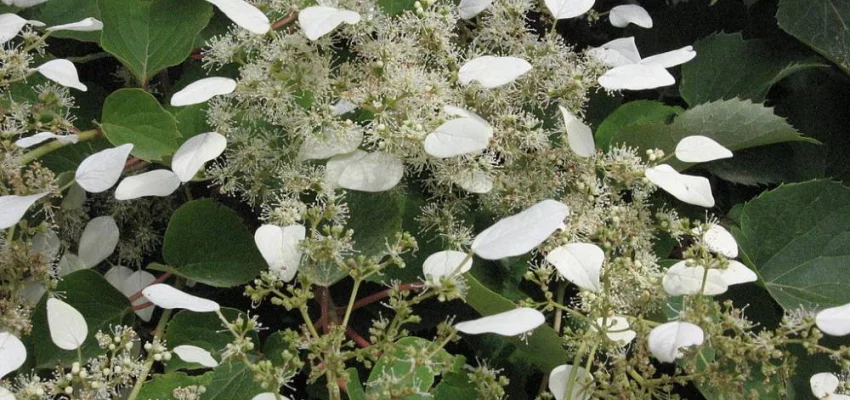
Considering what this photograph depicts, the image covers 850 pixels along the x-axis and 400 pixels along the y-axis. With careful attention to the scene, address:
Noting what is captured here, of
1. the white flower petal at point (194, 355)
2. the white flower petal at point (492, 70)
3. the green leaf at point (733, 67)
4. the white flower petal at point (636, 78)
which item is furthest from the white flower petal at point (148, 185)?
the green leaf at point (733, 67)

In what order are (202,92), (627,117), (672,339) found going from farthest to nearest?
(627,117) → (202,92) → (672,339)

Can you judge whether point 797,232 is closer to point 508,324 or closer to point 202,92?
point 508,324

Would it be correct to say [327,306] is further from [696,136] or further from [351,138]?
[696,136]

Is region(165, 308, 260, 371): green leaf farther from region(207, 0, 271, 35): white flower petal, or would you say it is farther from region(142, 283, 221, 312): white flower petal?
region(207, 0, 271, 35): white flower petal

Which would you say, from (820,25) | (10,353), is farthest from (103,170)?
(820,25)

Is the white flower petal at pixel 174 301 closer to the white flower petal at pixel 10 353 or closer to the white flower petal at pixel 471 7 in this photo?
the white flower petal at pixel 10 353

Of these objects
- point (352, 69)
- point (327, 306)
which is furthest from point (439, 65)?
point (327, 306)
